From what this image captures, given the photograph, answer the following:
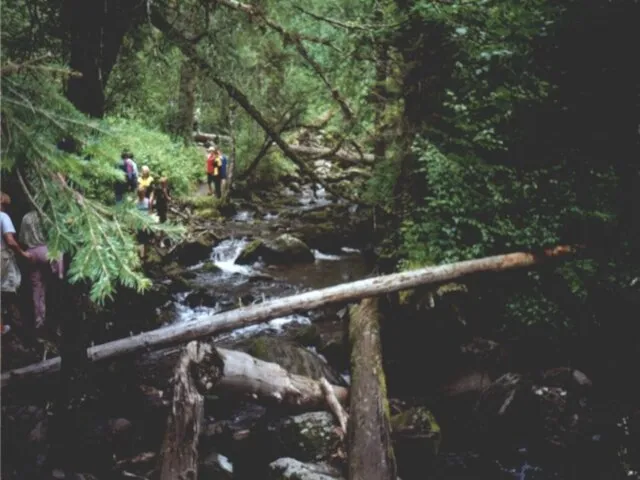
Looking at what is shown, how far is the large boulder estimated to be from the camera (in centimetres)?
1387

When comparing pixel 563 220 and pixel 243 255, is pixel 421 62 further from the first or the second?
pixel 243 255

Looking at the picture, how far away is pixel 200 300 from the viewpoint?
11.0 meters

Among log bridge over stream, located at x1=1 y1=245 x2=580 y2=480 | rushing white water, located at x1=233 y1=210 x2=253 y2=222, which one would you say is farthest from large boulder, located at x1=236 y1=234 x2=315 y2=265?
log bridge over stream, located at x1=1 y1=245 x2=580 y2=480

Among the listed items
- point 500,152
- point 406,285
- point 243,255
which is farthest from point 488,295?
point 243,255

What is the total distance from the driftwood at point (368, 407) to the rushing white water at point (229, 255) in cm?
607

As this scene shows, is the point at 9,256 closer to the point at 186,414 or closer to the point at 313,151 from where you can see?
the point at 186,414

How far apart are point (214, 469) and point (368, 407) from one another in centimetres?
184

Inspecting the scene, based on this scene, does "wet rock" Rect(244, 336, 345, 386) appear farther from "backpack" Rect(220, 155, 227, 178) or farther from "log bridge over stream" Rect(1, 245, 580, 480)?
"backpack" Rect(220, 155, 227, 178)

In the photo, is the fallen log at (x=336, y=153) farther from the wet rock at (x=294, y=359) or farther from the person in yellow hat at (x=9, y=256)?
the person in yellow hat at (x=9, y=256)

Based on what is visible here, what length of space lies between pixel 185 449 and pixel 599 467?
4978 mm

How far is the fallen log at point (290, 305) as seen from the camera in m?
6.27

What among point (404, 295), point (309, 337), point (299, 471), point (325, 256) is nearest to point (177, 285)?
point (309, 337)

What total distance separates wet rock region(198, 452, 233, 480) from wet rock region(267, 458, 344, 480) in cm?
52

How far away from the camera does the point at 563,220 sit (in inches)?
291
